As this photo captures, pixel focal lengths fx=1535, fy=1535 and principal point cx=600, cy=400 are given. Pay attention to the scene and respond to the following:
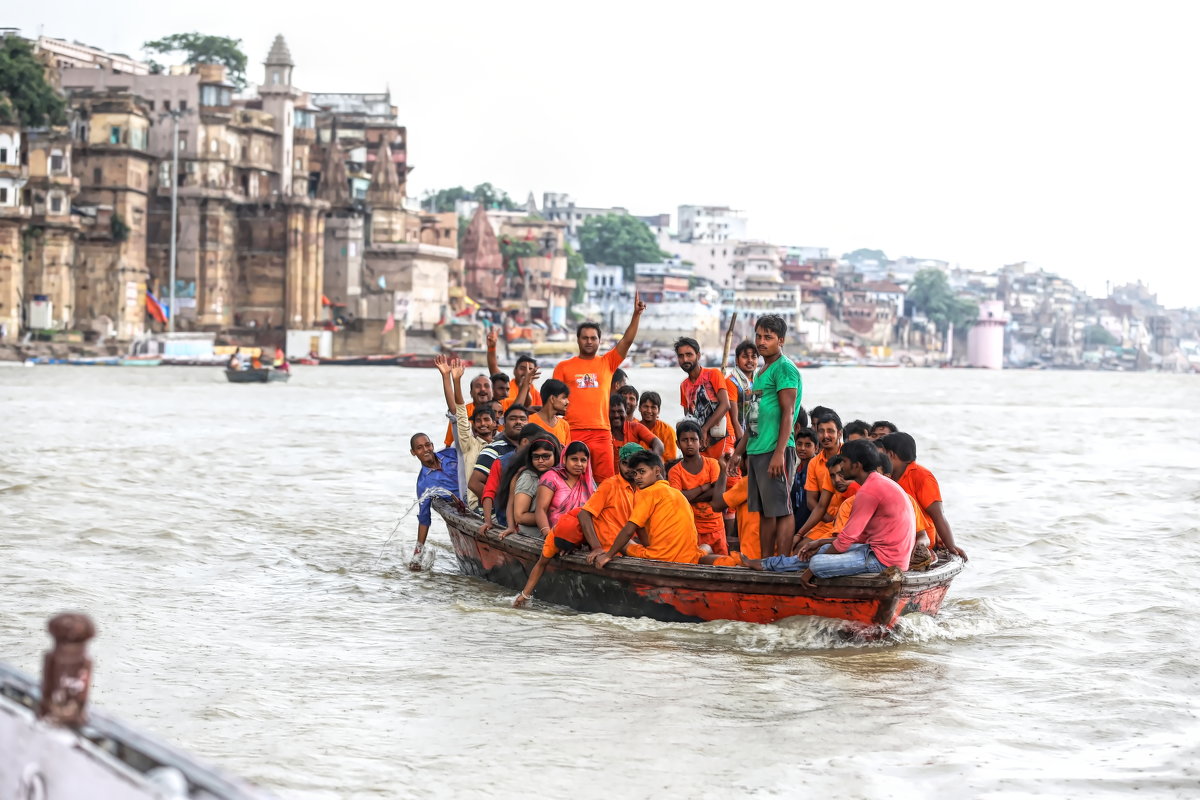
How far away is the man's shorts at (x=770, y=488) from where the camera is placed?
30.5 ft

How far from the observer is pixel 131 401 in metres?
43.9

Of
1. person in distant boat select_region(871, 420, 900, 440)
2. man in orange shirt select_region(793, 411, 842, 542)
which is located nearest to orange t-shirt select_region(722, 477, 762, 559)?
man in orange shirt select_region(793, 411, 842, 542)

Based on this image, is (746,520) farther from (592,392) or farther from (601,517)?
(592,392)

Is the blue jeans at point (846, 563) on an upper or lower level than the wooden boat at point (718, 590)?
upper

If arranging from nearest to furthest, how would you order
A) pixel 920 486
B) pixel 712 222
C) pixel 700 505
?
pixel 920 486 → pixel 700 505 → pixel 712 222

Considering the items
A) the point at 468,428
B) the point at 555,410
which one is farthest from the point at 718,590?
the point at 468,428

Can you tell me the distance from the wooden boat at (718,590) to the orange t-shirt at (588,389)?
0.92m

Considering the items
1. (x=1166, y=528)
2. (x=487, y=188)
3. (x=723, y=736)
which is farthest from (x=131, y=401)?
(x=487, y=188)

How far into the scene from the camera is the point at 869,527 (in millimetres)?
8859

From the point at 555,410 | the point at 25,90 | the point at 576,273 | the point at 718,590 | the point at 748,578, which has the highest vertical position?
the point at 25,90

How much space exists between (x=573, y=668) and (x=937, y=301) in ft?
554

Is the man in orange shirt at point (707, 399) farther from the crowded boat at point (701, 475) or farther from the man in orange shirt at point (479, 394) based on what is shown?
the man in orange shirt at point (479, 394)

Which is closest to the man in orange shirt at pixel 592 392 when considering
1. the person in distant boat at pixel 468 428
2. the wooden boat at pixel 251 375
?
the person in distant boat at pixel 468 428

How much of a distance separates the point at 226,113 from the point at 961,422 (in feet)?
154
